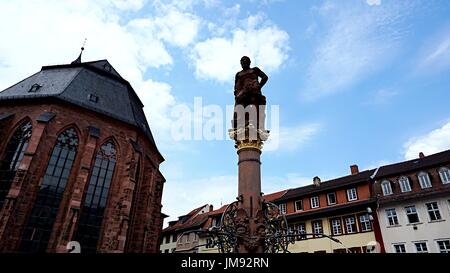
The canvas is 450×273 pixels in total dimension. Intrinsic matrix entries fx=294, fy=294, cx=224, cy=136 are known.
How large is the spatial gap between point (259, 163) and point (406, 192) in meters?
19.6

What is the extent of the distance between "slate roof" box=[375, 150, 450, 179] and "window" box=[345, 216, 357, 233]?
12.4 ft

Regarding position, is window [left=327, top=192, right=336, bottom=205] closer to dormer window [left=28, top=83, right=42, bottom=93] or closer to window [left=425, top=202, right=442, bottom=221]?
window [left=425, top=202, right=442, bottom=221]

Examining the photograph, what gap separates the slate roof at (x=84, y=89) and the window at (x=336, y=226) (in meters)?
16.1

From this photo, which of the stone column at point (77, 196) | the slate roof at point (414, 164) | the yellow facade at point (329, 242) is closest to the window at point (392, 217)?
the yellow facade at point (329, 242)

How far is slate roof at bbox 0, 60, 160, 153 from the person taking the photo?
20.4 meters

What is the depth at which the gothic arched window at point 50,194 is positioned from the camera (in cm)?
1557

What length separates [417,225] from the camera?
1912 cm

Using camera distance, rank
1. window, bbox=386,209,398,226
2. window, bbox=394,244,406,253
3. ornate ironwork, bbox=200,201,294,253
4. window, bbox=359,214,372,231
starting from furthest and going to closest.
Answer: window, bbox=359,214,372,231, window, bbox=386,209,398,226, window, bbox=394,244,406,253, ornate ironwork, bbox=200,201,294,253

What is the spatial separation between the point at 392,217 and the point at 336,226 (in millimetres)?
3862

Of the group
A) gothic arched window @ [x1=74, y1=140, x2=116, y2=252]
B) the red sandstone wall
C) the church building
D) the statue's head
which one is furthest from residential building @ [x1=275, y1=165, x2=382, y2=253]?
the statue's head

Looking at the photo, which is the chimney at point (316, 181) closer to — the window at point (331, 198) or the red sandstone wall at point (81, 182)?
the window at point (331, 198)

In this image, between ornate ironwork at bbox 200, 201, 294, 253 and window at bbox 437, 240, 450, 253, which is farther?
window at bbox 437, 240, 450, 253
